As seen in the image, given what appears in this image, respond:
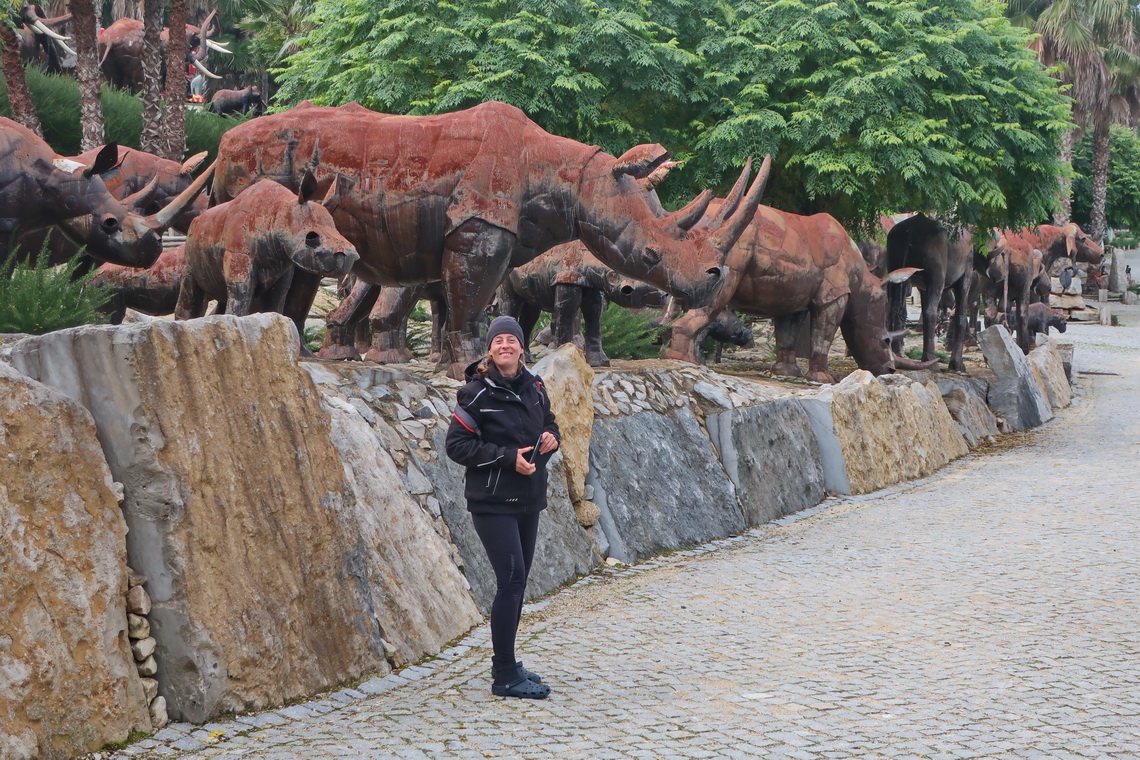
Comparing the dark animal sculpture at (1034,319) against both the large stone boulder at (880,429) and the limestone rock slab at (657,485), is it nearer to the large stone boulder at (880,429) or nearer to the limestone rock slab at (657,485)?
the large stone boulder at (880,429)

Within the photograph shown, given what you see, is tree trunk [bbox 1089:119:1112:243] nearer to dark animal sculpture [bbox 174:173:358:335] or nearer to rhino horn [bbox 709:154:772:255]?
rhino horn [bbox 709:154:772:255]

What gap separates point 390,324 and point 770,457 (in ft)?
10.5

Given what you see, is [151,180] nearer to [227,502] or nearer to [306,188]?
[306,188]

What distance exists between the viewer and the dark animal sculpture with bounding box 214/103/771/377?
8.00 m

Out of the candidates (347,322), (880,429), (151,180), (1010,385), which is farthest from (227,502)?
(1010,385)

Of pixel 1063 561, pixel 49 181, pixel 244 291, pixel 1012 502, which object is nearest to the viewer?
pixel 244 291

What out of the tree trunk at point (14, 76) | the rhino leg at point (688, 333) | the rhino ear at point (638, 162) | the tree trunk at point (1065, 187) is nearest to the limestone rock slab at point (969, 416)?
the tree trunk at point (1065, 187)

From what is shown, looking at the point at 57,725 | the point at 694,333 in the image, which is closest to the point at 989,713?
the point at 57,725

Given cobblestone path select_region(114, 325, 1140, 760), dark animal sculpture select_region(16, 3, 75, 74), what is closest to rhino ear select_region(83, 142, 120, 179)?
cobblestone path select_region(114, 325, 1140, 760)

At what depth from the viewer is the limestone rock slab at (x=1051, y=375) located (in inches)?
722

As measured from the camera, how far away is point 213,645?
467cm

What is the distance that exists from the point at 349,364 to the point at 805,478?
4597mm

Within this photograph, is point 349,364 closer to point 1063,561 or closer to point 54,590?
point 54,590

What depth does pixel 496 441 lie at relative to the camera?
519 cm
